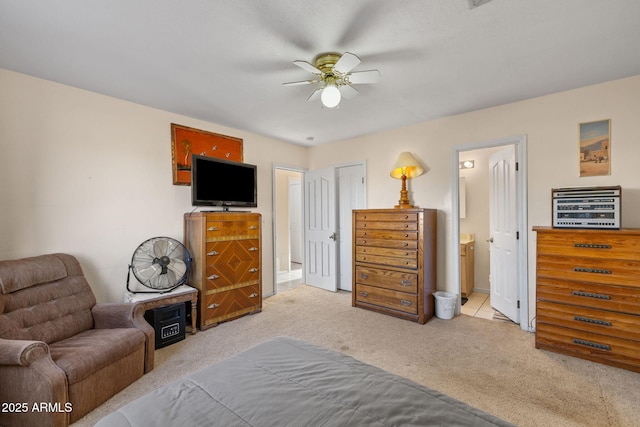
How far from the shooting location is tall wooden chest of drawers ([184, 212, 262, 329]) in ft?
10.2

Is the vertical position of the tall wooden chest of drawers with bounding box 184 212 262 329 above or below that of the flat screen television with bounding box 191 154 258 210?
below

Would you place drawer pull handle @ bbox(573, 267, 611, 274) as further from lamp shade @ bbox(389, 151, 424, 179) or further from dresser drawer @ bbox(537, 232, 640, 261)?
lamp shade @ bbox(389, 151, 424, 179)

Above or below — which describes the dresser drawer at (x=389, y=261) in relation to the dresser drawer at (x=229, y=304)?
above

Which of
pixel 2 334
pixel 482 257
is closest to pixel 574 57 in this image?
pixel 482 257

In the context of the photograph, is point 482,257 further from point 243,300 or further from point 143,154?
point 143,154

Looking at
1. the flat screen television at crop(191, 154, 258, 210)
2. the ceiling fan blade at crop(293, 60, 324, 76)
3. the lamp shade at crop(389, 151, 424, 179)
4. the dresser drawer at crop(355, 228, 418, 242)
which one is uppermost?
the ceiling fan blade at crop(293, 60, 324, 76)

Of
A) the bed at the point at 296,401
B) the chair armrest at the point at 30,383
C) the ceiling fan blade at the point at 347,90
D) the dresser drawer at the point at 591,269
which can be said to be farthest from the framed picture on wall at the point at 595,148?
the chair armrest at the point at 30,383

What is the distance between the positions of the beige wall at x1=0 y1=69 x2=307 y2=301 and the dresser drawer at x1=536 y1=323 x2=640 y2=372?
3.96 meters

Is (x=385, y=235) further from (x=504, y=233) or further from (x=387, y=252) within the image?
(x=504, y=233)

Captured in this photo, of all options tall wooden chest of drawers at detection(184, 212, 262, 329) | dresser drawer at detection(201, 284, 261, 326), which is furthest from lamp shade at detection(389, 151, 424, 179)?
dresser drawer at detection(201, 284, 261, 326)

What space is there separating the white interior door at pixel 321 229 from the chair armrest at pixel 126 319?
112 inches

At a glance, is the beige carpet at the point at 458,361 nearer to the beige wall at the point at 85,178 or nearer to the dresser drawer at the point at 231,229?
the dresser drawer at the point at 231,229

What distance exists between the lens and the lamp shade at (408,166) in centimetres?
368

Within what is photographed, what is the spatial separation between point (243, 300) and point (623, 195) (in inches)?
158
